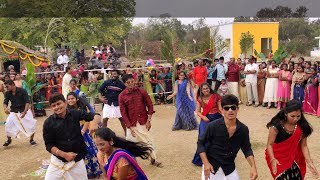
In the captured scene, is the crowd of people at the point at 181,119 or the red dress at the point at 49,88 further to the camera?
the red dress at the point at 49,88

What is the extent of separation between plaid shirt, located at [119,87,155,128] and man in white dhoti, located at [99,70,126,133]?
4.86ft

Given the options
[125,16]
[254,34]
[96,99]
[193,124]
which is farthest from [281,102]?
[125,16]

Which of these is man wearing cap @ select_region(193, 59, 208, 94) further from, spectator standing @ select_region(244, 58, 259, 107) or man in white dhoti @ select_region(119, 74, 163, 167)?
man in white dhoti @ select_region(119, 74, 163, 167)

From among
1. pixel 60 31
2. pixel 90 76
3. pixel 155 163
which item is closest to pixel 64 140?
pixel 155 163

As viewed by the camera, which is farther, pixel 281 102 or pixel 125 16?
pixel 125 16

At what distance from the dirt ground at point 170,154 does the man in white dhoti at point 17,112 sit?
43 centimetres

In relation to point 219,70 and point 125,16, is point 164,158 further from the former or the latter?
point 125,16

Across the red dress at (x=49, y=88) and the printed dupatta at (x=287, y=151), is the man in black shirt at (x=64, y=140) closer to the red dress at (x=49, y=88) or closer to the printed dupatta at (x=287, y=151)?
the printed dupatta at (x=287, y=151)

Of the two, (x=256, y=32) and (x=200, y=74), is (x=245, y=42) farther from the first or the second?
(x=200, y=74)

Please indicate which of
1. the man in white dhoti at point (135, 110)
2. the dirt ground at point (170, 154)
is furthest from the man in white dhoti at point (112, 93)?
the man in white dhoti at point (135, 110)

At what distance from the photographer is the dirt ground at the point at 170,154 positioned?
6051mm

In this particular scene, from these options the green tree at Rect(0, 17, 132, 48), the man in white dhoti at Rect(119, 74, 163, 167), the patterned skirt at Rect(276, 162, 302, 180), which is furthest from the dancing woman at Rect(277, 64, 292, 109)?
the green tree at Rect(0, 17, 132, 48)

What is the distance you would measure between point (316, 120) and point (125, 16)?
28063 millimetres

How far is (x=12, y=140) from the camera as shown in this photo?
8.81 meters
